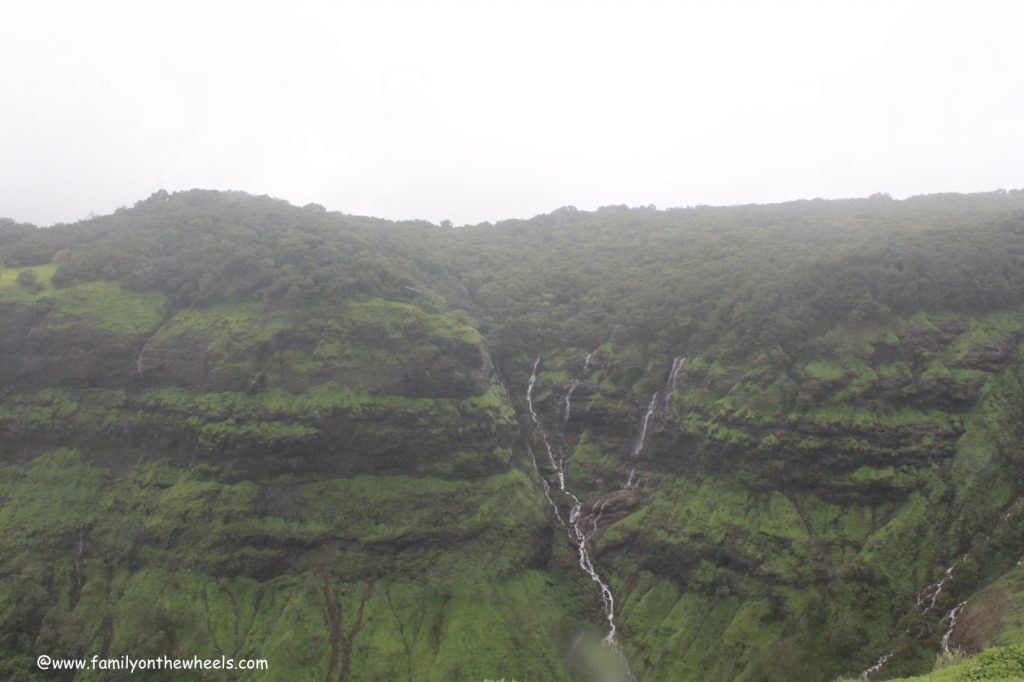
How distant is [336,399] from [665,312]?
4371 centimetres

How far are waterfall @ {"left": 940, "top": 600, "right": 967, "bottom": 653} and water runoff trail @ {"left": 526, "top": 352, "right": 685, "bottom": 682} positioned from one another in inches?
973

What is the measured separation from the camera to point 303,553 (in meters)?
61.6

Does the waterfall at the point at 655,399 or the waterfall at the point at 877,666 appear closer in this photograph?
the waterfall at the point at 877,666

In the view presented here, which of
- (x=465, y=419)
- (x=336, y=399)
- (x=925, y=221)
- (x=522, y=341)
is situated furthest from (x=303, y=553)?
(x=925, y=221)

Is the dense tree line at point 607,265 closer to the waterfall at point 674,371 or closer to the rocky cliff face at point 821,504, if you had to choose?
the waterfall at point 674,371

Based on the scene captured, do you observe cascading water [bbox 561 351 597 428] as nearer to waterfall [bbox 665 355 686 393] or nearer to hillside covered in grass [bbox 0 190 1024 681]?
hillside covered in grass [bbox 0 190 1024 681]

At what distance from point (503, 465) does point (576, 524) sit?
34.4ft

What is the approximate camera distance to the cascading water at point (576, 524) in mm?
59228

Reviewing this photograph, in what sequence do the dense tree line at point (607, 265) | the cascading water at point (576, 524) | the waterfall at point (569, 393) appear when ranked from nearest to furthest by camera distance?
the cascading water at point (576, 524)
the dense tree line at point (607, 265)
the waterfall at point (569, 393)

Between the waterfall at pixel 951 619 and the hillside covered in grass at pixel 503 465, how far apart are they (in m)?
0.98

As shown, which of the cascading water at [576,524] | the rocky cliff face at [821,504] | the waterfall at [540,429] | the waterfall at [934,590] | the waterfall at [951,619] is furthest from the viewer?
the waterfall at [540,429]

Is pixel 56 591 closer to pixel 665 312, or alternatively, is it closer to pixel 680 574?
pixel 680 574

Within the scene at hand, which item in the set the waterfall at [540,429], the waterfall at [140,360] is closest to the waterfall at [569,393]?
the waterfall at [540,429]

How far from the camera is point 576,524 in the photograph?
7000 cm
